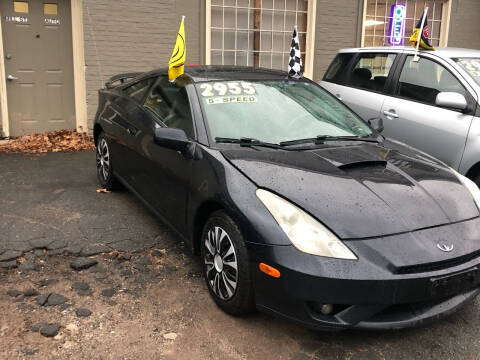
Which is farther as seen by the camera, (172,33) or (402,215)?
(172,33)

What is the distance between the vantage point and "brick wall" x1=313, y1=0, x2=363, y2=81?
9.12 meters

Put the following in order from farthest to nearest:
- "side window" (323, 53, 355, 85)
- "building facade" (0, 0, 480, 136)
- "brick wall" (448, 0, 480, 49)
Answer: "brick wall" (448, 0, 480, 49), "building facade" (0, 0, 480, 136), "side window" (323, 53, 355, 85)

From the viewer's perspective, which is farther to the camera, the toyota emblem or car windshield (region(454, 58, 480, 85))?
car windshield (region(454, 58, 480, 85))

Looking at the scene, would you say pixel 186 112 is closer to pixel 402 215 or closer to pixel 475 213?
pixel 402 215

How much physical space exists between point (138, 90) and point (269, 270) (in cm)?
287

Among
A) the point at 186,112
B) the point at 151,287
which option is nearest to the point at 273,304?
the point at 151,287

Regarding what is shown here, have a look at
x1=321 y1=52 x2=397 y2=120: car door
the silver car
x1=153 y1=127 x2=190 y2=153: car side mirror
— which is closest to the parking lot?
x1=153 y1=127 x2=190 y2=153: car side mirror

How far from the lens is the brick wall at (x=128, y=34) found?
784 centimetres

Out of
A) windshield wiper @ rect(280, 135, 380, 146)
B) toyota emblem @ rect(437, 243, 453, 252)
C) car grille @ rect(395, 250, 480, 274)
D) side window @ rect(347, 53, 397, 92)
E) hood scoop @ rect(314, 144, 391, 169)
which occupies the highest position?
side window @ rect(347, 53, 397, 92)

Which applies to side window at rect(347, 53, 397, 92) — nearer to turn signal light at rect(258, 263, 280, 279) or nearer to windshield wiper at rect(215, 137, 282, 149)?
windshield wiper at rect(215, 137, 282, 149)

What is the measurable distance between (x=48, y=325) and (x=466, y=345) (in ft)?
8.15

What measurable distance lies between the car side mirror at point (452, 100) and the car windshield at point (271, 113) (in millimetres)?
1072

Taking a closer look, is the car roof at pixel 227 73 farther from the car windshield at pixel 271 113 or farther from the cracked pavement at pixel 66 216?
the cracked pavement at pixel 66 216

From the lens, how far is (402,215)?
2.79m
